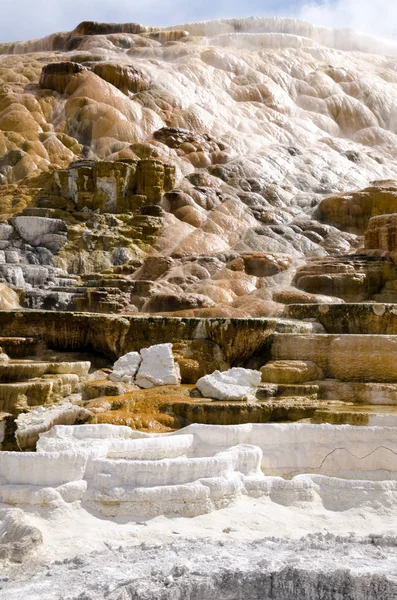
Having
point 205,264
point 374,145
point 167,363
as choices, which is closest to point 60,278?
point 205,264

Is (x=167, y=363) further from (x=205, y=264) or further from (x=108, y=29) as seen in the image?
(x=108, y=29)

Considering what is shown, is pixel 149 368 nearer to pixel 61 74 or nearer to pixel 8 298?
pixel 8 298

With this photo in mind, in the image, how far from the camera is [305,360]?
970 cm

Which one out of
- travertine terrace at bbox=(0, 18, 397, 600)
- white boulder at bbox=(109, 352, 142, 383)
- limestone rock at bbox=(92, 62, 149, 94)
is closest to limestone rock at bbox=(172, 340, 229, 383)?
travertine terrace at bbox=(0, 18, 397, 600)

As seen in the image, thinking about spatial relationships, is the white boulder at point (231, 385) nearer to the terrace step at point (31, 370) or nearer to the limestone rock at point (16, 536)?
the terrace step at point (31, 370)

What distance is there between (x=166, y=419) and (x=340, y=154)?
23.3m

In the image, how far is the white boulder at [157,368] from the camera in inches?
359

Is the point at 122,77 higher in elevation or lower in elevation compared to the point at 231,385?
higher

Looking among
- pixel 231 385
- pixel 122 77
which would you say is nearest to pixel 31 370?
pixel 231 385

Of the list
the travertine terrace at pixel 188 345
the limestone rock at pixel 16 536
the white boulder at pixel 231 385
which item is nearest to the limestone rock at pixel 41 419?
the travertine terrace at pixel 188 345

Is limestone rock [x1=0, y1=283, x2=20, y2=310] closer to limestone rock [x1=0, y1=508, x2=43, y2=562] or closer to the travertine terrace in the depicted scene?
the travertine terrace

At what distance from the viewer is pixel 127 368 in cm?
938

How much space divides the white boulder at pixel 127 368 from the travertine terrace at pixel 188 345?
0.03 m

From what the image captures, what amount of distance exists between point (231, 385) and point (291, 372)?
1028mm
